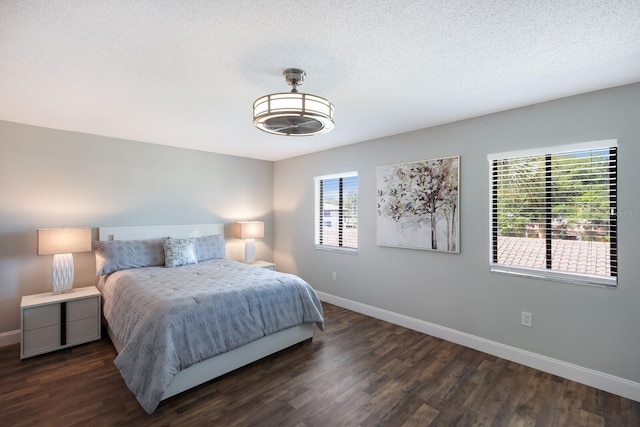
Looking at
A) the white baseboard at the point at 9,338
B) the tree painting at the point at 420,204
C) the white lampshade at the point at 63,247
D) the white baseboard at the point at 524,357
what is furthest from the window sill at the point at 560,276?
the white baseboard at the point at 9,338

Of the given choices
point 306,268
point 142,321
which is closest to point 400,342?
point 306,268

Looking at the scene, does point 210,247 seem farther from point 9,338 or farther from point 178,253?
point 9,338

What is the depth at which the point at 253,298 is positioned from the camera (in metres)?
2.67

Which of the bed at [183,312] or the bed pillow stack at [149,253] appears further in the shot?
the bed pillow stack at [149,253]

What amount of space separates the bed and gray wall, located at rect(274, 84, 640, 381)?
120 cm

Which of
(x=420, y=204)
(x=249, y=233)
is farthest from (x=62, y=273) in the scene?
(x=420, y=204)

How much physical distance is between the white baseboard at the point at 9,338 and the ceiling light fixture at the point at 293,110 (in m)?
3.57

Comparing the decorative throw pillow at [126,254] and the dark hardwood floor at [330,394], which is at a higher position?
the decorative throw pillow at [126,254]

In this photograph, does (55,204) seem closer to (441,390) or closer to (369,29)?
(369,29)

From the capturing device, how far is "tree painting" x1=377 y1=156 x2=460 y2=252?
10.3 ft

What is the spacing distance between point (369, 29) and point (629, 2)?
121 centimetres

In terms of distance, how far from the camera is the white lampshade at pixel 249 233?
4637mm

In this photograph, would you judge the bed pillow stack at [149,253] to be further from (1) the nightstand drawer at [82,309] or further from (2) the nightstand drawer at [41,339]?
(2) the nightstand drawer at [41,339]

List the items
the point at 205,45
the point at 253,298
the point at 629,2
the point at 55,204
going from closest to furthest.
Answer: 1. the point at 629,2
2. the point at 205,45
3. the point at 253,298
4. the point at 55,204
